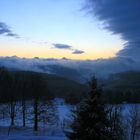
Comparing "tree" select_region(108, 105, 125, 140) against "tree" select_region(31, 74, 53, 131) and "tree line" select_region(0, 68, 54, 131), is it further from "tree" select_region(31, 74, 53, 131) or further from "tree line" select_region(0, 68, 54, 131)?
"tree line" select_region(0, 68, 54, 131)

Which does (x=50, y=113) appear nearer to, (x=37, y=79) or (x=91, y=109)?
(x=37, y=79)

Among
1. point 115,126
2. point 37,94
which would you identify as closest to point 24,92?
point 37,94

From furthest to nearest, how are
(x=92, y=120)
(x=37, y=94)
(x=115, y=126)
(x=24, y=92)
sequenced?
1. (x=24, y=92)
2. (x=37, y=94)
3. (x=115, y=126)
4. (x=92, y=120)

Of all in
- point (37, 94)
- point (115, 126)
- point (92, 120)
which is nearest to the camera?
point (92, 120)

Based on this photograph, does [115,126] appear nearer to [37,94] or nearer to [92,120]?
[37,94]

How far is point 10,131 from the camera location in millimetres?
64500

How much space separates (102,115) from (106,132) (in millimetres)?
1437

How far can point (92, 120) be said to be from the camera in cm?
2838

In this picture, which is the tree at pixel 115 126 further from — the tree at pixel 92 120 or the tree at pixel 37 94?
the tree at pixel 37 94

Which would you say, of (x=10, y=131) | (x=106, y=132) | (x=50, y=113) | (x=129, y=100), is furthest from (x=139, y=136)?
(x=129, y=100)

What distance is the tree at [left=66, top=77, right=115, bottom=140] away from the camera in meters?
28.2

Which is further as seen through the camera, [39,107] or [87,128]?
[39,107]

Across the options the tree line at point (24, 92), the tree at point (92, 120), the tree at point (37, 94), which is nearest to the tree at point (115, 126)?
the tree at point (92, 120)

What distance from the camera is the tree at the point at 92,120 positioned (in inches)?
1109
